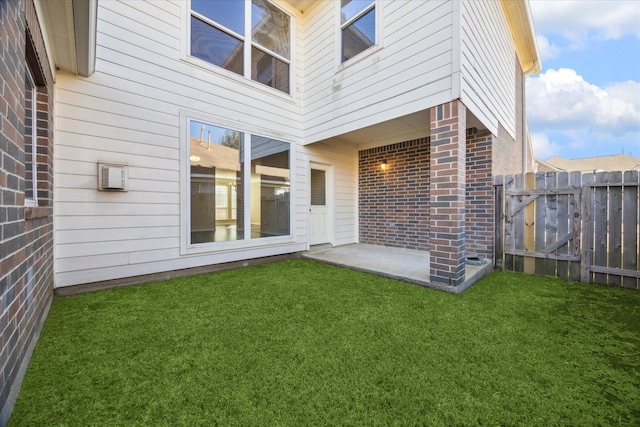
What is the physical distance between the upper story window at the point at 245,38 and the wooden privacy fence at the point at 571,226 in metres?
4.59

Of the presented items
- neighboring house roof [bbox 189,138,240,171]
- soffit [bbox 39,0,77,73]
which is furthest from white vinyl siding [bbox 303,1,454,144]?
soffit [bbox 39,0,77,73]

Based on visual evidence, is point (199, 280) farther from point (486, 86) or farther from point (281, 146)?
point (486, 86)

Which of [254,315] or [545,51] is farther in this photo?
[545,51]

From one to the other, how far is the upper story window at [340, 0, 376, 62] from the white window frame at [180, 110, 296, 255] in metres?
2.01

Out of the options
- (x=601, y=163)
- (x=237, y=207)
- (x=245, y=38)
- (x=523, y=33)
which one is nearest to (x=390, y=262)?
(x=237, y=207)

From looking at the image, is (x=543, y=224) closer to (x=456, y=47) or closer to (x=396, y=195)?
(x=396, y=195)

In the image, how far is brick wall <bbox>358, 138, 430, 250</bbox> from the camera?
18.0 feet

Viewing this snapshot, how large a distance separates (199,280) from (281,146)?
9.33 feet

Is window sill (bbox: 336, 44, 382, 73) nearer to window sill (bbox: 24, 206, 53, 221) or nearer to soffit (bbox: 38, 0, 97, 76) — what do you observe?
soffit (bbox: 38, 0, 97, 76)

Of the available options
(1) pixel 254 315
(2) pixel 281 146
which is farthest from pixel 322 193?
(1) pixel 254 315

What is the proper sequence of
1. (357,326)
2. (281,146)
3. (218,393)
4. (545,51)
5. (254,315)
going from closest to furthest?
(218,393) → (357,326) → (254,315) → (281,146) → (545,51)

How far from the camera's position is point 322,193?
606 centimetres

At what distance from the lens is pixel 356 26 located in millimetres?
4484

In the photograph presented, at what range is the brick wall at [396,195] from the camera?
548 cm
